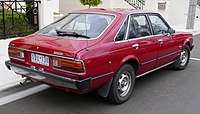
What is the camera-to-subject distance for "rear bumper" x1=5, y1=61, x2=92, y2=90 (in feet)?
11.2

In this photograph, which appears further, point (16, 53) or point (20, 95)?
point (20, 95)

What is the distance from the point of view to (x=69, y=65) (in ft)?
11.3

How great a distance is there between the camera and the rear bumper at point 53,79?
3.42 meters

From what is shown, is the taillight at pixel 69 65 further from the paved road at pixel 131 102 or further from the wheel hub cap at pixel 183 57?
the wheel hub cap at pixel 183 57

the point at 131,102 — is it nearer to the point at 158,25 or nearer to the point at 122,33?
the point at 122,33

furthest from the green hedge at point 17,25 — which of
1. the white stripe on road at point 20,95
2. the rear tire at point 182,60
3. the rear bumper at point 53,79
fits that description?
the rear tire at point 182,60

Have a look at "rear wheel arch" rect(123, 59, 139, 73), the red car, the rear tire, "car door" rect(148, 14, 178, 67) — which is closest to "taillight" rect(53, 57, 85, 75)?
the red car

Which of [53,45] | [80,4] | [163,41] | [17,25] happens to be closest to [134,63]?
[163,41]

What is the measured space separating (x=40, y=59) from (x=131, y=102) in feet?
5.80

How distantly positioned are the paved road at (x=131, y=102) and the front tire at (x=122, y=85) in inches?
5.0

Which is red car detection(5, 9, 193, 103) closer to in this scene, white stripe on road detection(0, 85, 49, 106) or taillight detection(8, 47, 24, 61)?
taillight detection(8, 47, 24, 61)

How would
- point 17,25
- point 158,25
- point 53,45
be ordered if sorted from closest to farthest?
point 53,45
point 158,25
point 17,25

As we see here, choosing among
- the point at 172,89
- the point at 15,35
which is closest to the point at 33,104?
the point at 172,89

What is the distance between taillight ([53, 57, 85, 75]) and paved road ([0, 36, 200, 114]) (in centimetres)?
81
